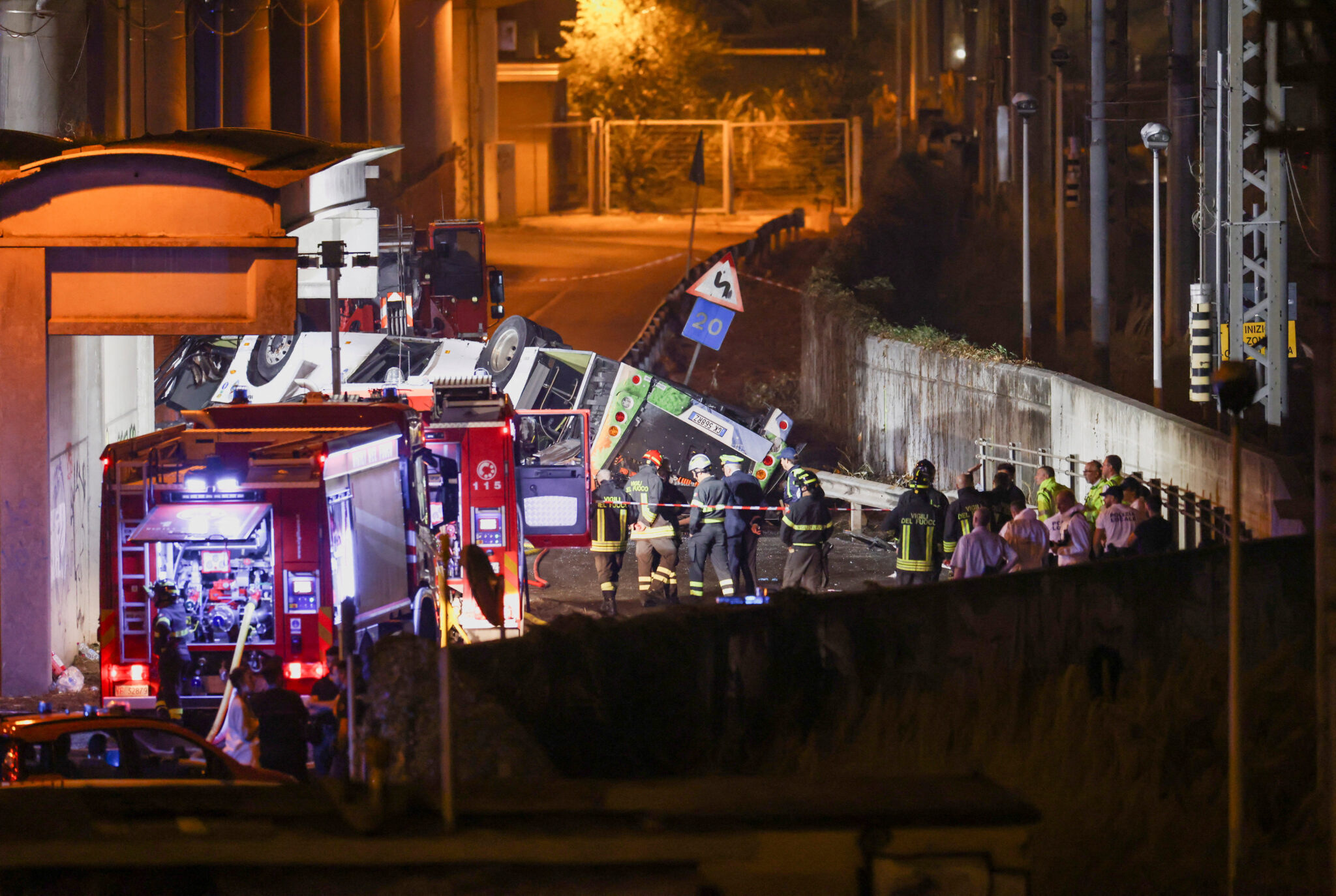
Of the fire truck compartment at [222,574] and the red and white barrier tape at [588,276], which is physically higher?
the red and white barrier tape at [588,276]

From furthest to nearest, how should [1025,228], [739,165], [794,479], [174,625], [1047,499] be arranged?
1. [739,165]
2. [1025,228]
3. [794,479]
4. [1047,499]
5. [174,625]

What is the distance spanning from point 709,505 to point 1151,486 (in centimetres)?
430

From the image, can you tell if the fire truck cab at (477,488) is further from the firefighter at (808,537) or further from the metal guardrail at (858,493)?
the metal guardrail at (858,493)

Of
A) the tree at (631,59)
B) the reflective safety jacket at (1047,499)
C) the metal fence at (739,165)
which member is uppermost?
the tree at (631,59)

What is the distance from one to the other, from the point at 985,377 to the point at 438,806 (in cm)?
1651

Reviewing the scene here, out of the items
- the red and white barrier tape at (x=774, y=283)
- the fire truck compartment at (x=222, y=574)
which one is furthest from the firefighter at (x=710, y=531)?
the red and white barrier tape at (x=774, y=283)

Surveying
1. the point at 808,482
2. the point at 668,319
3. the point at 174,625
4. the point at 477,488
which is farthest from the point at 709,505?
the point at 668,319

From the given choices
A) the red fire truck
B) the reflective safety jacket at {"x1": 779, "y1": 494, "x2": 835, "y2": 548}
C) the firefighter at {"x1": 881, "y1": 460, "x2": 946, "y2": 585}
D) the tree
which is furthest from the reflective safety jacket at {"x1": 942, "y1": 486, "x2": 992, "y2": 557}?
the tree

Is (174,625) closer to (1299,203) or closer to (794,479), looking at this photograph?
(794,479)

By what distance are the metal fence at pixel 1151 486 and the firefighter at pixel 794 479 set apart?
7.29 ft

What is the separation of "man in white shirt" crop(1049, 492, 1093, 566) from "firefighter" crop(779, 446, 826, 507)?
228 centimetres

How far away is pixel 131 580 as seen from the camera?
11.9 metres

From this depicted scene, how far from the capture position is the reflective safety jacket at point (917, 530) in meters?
14.5

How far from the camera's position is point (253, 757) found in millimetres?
9914
